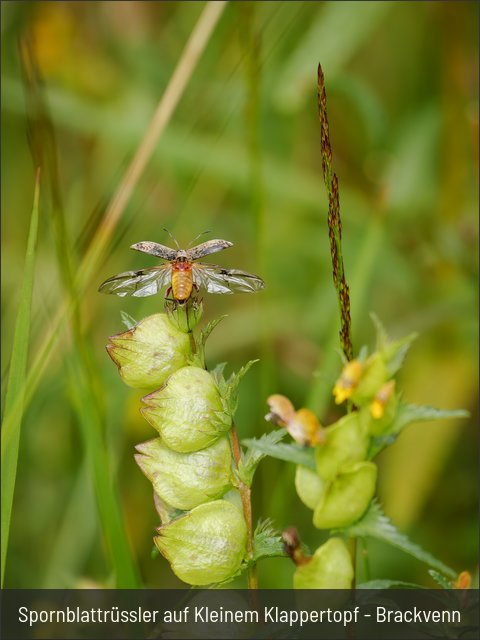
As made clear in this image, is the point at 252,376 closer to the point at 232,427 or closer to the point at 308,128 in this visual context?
the point at 308,128

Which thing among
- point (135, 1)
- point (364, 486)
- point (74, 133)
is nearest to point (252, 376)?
point (74, 133)

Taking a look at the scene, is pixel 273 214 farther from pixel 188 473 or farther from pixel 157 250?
pixel 188 473

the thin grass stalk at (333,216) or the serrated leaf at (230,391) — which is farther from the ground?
the thin grass stalk at (333,216)

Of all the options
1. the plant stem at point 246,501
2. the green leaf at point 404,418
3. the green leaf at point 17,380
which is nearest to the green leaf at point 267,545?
the plant stem at point 246,501

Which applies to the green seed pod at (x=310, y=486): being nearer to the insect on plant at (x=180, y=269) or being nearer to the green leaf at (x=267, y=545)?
the green leaf at (x=267, y=545)

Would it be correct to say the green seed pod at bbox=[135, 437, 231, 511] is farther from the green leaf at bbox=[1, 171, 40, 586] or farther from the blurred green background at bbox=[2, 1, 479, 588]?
the blurred green background at bbox=[2, 1, 479, 588]

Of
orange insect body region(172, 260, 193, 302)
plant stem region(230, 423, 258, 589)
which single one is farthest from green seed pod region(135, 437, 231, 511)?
orange insect body region(172, 260, 193, 302)

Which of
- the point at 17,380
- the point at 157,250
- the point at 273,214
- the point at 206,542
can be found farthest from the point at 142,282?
the point at 273,214
